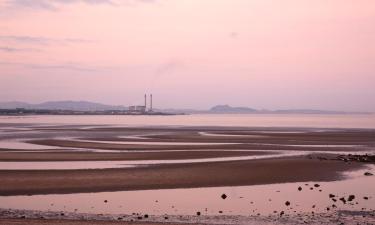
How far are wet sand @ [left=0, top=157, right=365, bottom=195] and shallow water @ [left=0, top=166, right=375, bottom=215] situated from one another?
127 centimetres

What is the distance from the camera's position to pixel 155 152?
36469mm

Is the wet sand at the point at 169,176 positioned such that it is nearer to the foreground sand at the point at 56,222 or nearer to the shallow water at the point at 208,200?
the shallow water at the point at 208,200

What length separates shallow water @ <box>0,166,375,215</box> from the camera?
16406mm

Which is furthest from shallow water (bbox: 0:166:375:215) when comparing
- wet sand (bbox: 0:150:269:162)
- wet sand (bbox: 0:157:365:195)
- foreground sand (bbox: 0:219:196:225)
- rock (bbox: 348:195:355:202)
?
wet sand (bbox: 0:150:269:162)

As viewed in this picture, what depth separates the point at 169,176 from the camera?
78.1 feet

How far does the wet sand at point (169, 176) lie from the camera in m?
20.7

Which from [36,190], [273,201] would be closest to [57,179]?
[36,190]

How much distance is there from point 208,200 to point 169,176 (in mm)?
6013

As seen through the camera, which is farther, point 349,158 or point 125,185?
point 349,158

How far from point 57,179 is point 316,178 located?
11.8 metres

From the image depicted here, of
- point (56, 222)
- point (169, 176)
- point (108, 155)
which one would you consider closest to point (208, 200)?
point (169, 176)

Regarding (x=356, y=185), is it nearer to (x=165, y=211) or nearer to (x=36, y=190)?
(x=165, y=211)

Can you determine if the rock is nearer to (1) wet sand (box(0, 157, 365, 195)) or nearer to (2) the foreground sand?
(1) wet sand (box(0, 157, 365, 195))

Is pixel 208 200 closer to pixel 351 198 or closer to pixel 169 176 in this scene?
pixel 351 198
